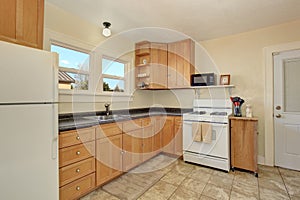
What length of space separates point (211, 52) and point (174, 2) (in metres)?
1.67

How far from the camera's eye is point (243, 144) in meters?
2.57

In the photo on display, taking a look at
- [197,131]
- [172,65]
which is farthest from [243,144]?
[172,65]

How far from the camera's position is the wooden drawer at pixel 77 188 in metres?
1.69

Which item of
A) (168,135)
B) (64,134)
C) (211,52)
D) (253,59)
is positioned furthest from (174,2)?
(168,135)

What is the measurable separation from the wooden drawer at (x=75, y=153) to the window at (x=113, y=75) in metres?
1.31

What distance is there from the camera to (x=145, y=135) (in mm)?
2959

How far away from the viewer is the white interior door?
263cm

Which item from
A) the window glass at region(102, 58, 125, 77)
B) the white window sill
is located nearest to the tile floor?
the white window sill

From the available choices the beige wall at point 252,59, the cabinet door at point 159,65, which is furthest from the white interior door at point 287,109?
the cabinet door at point 159,65

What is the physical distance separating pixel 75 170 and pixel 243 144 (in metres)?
2.47

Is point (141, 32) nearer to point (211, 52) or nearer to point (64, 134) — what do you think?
point (211, 52)

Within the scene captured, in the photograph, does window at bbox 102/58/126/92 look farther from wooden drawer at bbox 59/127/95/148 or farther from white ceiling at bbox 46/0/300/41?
wooden drawer at bbox 59/127/95/148

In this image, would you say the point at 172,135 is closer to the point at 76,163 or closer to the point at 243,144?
the point at 243,144

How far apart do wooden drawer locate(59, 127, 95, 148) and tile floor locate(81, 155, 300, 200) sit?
Answer: 72cm
